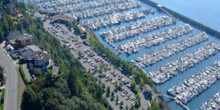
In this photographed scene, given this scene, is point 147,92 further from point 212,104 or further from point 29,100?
point 29,100

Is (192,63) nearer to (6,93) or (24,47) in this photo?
(24,47)

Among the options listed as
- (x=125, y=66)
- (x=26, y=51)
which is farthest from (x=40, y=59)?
(x=125, y=66)

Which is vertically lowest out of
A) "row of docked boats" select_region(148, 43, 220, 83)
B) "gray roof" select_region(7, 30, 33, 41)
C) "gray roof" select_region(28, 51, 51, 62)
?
"row of docked boats" select_region(148, 43, 220, 83)

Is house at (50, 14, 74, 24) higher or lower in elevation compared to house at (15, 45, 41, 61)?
lower

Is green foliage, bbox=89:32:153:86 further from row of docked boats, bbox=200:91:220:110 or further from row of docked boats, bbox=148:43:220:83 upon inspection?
row of docked boats, bbox=200:91:220:110

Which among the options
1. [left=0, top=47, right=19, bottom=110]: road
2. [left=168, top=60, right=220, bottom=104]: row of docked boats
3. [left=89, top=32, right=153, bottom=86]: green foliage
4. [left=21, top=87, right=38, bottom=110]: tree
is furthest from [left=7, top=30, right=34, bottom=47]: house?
[left=168, top=60, right=220, bottom=104]: row of docked boats

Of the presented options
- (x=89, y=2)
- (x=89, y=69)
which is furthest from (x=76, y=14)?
(x=89, y=69)

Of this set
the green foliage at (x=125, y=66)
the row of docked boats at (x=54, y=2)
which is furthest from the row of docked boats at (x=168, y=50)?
the row of docked boats at (x=54, y=2)

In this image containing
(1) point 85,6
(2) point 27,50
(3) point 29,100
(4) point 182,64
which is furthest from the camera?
(1) point 85,6
